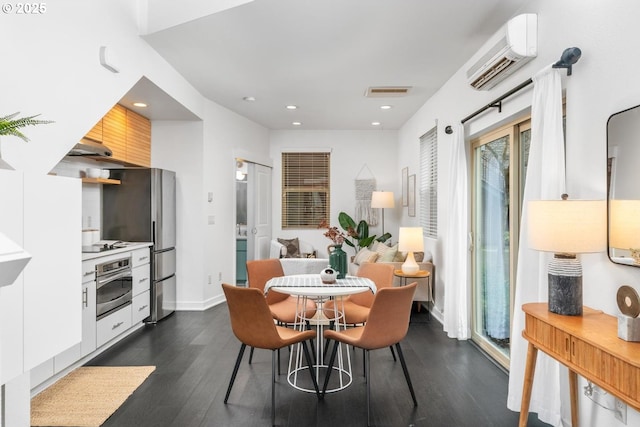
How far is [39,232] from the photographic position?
158cm

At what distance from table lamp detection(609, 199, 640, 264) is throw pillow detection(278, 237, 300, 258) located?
509cm

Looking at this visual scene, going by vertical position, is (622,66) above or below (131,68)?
below

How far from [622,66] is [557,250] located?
918 mm

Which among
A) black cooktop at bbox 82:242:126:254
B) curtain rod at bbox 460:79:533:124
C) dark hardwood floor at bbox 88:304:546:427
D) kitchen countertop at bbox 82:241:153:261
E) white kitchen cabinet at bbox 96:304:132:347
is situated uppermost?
curtain rod at bbox 460:79:533:124

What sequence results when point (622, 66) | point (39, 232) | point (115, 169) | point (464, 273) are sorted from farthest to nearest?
point (115, 169) < point (464, 273) < point (622, 66) < point (39, 232)

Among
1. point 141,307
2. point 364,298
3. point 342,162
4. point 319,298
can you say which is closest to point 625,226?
point 319,298

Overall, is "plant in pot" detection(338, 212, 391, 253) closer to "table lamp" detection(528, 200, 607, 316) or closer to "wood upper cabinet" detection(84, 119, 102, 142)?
"wood upper cabinet" detection(84, 119, 102, 142)

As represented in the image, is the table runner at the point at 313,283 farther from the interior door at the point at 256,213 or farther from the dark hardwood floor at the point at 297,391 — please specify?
the interior door at the point at 256,213

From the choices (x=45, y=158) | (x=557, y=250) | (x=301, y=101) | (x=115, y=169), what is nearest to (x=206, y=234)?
(x=115, y=169)

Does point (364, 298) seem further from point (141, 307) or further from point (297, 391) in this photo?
point (141, 307)

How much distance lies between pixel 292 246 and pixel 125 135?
3.17m

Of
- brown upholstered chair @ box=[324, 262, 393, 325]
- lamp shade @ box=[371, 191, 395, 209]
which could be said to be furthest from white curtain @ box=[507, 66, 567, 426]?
lamp shade @ box=[371, 191, 395, 209]

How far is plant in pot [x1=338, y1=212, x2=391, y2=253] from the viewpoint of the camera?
6.80 meters

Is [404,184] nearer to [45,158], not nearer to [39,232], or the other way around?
[45,158]
